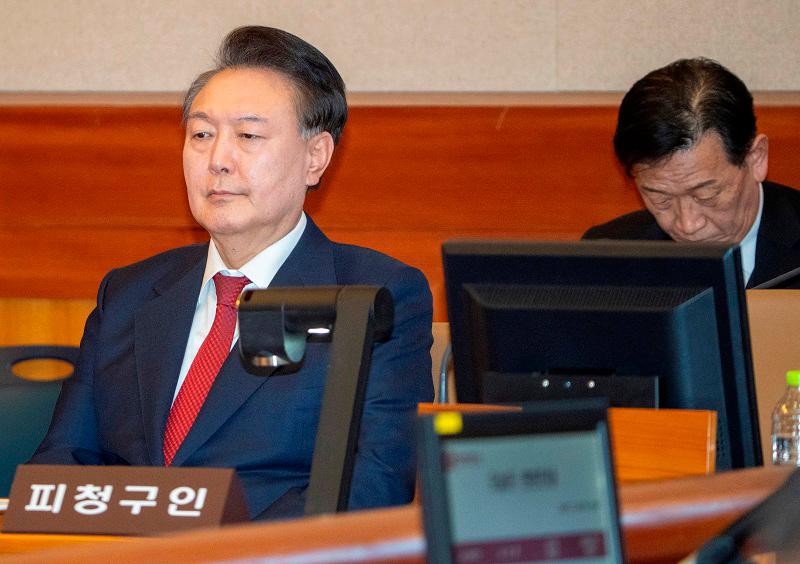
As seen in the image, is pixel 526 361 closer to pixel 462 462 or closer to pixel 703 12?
pixel 462 462

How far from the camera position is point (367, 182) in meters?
3.40

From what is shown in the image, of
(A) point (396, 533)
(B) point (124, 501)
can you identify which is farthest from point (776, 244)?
(A) point (396, 533)

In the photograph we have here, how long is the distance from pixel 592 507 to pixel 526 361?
2.29ft

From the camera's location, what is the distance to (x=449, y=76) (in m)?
3.35

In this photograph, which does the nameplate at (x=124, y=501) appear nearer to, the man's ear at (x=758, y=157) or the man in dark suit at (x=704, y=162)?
the man in dark suit at (x=704, y=162)

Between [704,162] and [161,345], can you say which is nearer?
[161,345]

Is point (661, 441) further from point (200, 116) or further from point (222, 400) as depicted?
point (200, 116)

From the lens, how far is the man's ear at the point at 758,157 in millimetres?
2809

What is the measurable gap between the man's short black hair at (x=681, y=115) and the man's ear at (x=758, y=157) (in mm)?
40

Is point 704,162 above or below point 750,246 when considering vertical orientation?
above

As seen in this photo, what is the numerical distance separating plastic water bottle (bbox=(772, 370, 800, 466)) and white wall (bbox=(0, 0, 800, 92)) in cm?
165

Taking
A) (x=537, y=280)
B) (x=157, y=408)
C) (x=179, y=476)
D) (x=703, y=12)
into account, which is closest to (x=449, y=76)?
(x=703, y=12)

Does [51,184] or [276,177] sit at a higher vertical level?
[51,184]

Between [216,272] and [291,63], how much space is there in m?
0.46
